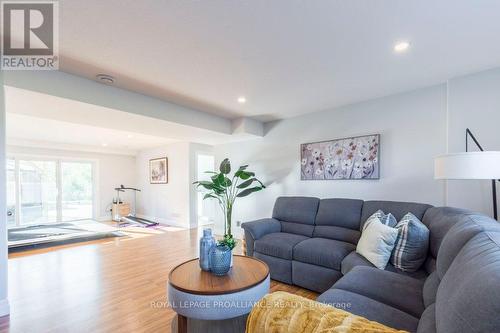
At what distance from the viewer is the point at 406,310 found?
1.32 metres

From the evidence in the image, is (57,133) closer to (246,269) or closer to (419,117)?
(246,269)

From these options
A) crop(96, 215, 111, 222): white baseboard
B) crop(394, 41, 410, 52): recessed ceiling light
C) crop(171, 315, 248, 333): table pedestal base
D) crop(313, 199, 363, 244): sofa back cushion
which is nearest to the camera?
crop(171, 315, 248, 333): table pedestal base

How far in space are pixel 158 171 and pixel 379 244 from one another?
6.15 metres

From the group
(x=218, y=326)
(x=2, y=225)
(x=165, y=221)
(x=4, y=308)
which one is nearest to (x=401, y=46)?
(x=218, y=326)

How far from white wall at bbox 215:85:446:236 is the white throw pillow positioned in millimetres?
1192

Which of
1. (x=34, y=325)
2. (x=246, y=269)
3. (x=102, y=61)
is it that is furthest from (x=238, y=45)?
(x=34, y=325)

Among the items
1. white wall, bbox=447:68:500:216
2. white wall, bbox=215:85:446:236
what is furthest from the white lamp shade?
white wall, bbox=215:85:446:236

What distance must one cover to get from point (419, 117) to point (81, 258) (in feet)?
16.9

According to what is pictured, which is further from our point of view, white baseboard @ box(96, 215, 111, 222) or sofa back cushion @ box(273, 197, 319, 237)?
white baseboard @ box(96, 215, 111, 222)

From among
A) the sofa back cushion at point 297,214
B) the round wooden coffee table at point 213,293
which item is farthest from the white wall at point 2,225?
the sofa back cushion at point 297,214

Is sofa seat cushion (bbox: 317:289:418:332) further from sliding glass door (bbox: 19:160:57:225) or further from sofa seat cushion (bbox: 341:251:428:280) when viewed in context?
sliding glass door (bbox: 19:160:57:225)

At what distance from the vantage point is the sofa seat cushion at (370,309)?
119 cm

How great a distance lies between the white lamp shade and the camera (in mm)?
1740

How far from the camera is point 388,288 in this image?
60.2 inches
